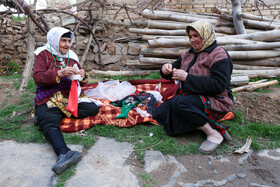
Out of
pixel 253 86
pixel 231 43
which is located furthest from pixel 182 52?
pixel 253 86

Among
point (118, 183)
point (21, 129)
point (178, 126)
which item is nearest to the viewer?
point (118, 183)

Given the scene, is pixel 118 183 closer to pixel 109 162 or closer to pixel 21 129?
pixel 109 162

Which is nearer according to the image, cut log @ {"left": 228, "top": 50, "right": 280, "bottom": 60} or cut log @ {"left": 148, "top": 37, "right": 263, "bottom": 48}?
cut log @ {"left": 228, "top": 50, "right": 280, "bottom": 60}

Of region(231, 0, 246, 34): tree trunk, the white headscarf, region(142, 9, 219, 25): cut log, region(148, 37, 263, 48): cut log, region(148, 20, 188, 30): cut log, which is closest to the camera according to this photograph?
the white headscarf

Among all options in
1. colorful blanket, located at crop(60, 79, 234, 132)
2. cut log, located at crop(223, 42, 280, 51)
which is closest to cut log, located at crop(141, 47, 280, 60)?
cut log, located at crop(223, 42, 280, 51)

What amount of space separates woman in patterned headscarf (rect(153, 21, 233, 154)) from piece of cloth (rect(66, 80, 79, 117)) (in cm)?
120

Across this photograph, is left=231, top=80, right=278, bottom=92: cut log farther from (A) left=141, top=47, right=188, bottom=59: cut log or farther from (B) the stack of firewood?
(A) left=141, top=47, right=188, bottom=59: cut log

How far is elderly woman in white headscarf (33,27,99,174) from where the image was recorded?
2426mm

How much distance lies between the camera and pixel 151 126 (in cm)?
287

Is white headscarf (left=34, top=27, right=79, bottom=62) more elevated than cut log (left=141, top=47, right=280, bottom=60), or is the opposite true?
white headscarf (left=34, top=27, right=79, bottom=62)

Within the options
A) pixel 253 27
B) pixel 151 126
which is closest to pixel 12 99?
pixel 151 126

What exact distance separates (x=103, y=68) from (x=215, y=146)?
17.0ft

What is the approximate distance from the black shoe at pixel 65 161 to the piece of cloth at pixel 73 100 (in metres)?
0.79

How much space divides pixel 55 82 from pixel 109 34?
4.85 meters
